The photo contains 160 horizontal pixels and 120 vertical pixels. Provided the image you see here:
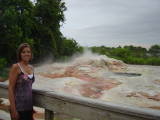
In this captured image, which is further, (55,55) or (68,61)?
(68,61)

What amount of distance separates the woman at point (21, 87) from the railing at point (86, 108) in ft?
0.45

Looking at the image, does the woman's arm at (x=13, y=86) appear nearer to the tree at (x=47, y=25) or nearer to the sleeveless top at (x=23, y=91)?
the sleeveless top at (x=23, y=91)

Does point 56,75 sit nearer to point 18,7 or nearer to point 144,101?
point 18,7

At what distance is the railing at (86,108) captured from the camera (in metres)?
2.20

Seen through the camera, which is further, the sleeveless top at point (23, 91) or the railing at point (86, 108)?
the sleeveless top at point (23, 91)

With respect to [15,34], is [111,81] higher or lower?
lower

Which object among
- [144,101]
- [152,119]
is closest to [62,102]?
[152,119]

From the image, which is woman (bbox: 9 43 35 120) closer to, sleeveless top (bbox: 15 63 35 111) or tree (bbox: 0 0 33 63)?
sleeveless top (bbox: 15 63 35 111)

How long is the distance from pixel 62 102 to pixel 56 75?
26.3 meters

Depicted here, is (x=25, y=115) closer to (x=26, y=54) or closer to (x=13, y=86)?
(x=13, y=86)

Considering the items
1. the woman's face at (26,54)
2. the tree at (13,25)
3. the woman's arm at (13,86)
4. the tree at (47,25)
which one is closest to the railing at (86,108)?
the woman's arm at (13,86)

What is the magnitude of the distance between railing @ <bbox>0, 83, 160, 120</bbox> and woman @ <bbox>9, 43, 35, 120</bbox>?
0.45 ft

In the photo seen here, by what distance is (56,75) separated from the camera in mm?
29172

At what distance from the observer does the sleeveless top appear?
131 inches
